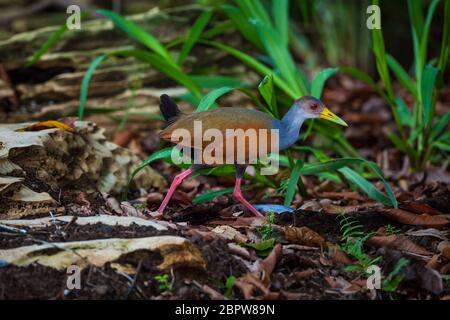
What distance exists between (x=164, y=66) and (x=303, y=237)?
1.79 metres

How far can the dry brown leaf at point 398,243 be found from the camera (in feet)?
10.1

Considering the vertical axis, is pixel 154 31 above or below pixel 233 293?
above

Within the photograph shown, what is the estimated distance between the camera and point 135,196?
4145 millimetres

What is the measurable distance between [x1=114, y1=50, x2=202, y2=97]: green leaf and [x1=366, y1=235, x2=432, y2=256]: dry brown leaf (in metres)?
1.87

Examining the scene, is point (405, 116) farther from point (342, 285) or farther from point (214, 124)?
point (342, 285)

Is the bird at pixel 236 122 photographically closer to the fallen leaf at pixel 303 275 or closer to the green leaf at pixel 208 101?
the green leaf at pixel 208 101

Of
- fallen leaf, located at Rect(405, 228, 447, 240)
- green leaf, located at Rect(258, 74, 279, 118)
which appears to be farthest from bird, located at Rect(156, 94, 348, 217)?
fallen leaf, located at Rect(405, 228, 447, 240)

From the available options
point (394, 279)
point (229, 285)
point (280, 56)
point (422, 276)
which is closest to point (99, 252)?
point (229, 285)

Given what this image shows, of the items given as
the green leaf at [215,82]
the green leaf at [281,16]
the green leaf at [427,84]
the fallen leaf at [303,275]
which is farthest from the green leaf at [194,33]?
the fallen leaf at [303,275]
